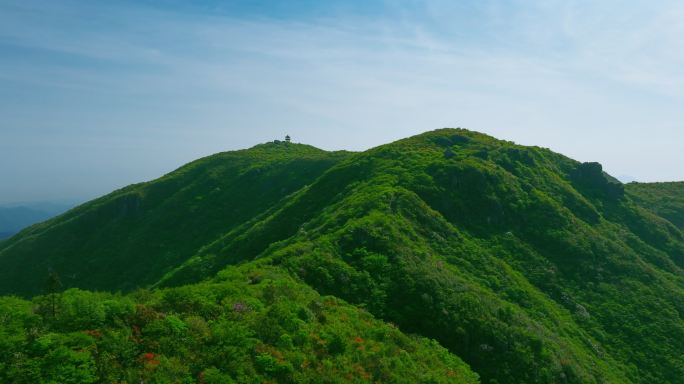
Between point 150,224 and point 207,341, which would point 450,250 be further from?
point 150,224

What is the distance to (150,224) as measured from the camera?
7819 cm

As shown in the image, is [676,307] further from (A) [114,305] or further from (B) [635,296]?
(A) [114,305]

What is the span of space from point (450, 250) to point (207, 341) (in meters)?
29.1

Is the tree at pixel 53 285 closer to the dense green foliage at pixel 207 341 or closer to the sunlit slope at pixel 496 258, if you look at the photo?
the dense green foliage at pixel 207 341

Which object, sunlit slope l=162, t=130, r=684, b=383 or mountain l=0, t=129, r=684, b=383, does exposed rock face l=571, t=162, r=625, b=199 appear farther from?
sunlit slope l=162, t=130, r=684, b=383

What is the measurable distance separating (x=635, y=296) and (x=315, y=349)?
40.1m

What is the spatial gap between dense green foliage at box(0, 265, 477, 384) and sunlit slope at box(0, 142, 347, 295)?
45.6m

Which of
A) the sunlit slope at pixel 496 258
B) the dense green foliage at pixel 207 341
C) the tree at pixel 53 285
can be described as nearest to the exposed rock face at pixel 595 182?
the sunlit slope at pixel 496 258

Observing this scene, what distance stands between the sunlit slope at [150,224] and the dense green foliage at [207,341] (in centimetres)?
4559

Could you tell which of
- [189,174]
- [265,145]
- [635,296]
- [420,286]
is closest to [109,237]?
[189,174]

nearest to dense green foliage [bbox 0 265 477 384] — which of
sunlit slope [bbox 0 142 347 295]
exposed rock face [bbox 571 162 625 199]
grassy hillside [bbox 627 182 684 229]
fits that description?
Answer: sunlit slope [bbox 0 142 347 295]

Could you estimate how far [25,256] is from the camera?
244ft

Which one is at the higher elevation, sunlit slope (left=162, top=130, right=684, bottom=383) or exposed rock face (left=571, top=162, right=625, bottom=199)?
exposed rock face (left=571, top=162, right=625, bottom=199)

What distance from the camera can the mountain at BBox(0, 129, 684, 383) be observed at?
30703 millimetres
